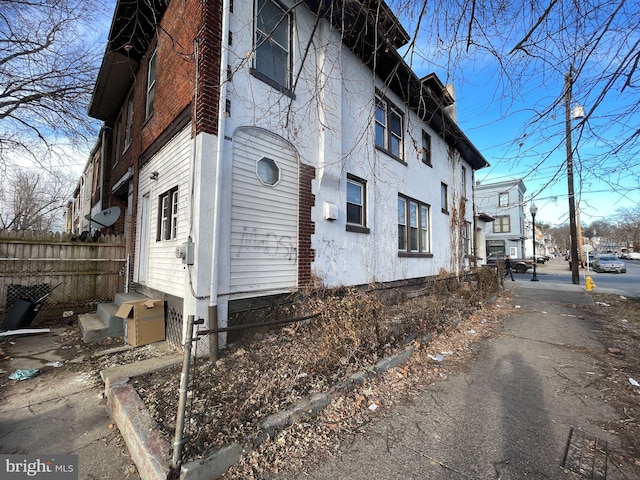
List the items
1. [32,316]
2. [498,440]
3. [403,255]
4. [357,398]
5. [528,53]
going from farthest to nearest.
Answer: [403,255], [32,316], [357,398], [528,53], [498,440]

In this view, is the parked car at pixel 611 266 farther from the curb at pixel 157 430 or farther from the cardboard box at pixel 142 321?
the cardboard box at pixel 142 321

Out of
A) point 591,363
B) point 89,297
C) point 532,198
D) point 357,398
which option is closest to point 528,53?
point 532,198

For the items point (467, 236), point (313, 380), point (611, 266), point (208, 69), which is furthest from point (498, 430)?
point (611, 266)

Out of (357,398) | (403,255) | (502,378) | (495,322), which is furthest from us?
(403,255)

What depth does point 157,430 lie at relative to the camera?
255 cm

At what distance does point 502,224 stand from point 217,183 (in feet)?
128

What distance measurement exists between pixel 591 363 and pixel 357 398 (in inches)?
168

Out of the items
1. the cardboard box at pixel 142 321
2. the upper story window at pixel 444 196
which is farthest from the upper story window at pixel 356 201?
the upper story window at pixel 444 196

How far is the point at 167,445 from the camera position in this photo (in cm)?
236

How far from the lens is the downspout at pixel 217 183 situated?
434cm

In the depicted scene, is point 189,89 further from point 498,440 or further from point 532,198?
point 498,440

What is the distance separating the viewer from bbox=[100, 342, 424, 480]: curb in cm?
221

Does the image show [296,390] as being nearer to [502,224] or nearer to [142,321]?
[142,321]

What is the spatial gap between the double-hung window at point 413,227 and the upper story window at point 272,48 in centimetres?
539
